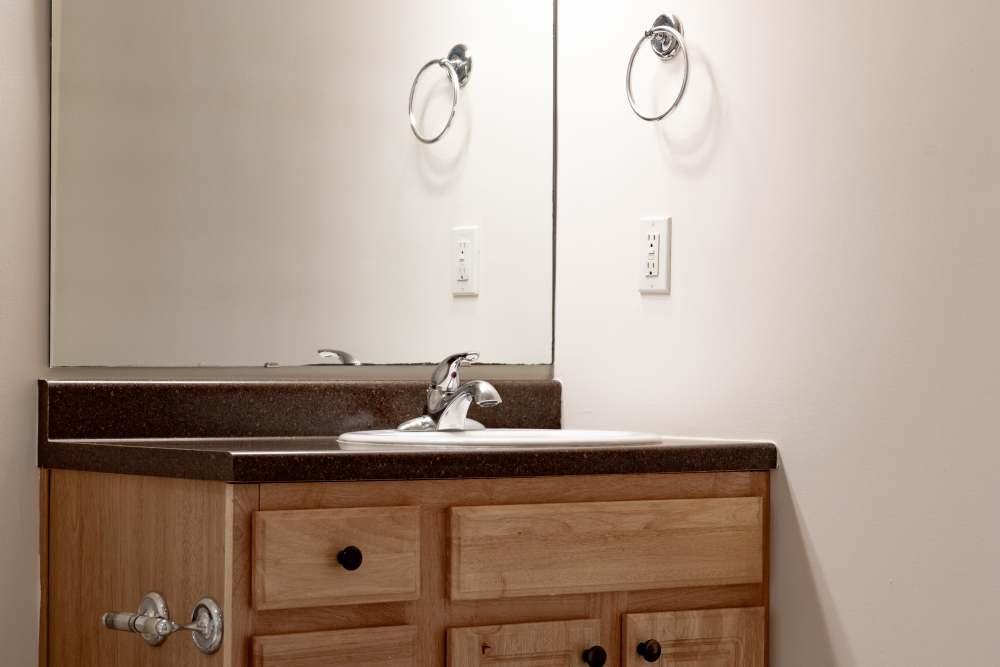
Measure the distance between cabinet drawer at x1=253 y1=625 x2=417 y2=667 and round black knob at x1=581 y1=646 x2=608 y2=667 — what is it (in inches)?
9.1

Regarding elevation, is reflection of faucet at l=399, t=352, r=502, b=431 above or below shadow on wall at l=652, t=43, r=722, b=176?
below

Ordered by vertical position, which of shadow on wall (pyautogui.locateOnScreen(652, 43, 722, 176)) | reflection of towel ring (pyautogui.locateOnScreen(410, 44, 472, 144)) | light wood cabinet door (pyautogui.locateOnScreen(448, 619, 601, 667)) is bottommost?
light wood cabinet door (pyautogui.locateOnScreen(448, 619, 601, 667))

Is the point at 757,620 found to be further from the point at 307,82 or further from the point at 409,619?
the point at 307,82

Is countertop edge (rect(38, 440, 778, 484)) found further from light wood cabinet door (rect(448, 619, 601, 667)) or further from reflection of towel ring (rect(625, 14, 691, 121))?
reflection of towel ring (rect(625, 14, 691, 121))

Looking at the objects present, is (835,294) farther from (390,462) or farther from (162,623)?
(162,623)

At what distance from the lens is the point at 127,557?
1.70 meters

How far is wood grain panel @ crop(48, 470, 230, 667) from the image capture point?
1.55 m

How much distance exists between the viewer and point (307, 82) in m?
2.11

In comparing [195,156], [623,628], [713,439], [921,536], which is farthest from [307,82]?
[921,536]

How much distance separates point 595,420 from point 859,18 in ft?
2.56

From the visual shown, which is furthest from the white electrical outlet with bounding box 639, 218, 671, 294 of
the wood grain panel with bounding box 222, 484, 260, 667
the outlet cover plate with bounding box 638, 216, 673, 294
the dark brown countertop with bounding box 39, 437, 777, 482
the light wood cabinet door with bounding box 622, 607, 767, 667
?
the wood grain panel with bounding box 222, 484, 260, 667

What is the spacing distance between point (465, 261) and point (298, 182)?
1.06 ft

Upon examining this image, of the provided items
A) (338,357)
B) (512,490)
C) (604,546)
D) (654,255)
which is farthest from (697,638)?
(338,357)

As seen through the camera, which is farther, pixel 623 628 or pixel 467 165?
pixel 467 165
